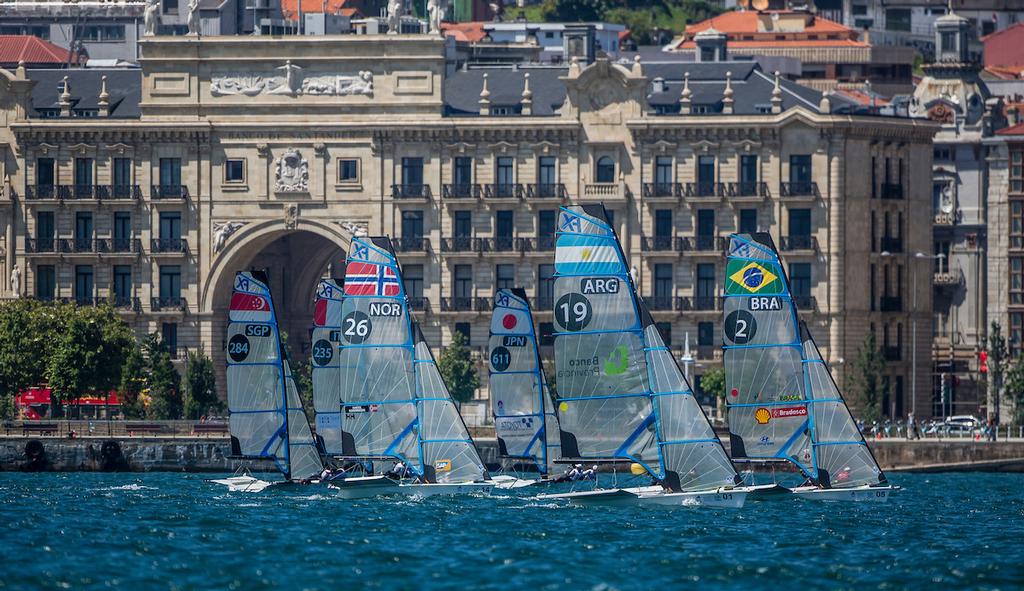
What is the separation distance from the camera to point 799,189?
169 metres

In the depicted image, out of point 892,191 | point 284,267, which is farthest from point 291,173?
point 892,191

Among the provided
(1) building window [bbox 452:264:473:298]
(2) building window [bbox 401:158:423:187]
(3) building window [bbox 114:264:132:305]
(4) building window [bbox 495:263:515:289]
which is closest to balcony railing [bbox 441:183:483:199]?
(2) building window [bbox 401:158:423:187]

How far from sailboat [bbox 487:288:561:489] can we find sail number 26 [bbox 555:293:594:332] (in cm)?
1225

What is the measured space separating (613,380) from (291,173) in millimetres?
64355

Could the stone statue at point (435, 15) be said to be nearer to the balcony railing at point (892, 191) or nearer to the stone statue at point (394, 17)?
the stone statue at point (394, 17)

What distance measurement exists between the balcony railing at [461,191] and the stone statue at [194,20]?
15.2 meters

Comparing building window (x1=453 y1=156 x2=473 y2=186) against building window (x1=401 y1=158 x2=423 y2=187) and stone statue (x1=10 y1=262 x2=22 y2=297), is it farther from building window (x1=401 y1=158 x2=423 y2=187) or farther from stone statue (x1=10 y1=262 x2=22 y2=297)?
stone statue (x1=10 y1=262 x2=22 y2=297)

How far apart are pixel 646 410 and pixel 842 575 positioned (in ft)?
49.9

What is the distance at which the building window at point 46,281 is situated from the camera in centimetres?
17375

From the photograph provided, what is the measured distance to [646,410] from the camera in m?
111

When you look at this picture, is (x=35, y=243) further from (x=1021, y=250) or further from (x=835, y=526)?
(x=835, y=526)

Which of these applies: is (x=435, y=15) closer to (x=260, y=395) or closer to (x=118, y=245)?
(x=118, y=245)

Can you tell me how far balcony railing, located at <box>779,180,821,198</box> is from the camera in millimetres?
169000

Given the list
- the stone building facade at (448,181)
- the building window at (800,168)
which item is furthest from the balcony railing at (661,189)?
the building window at (800,168)
